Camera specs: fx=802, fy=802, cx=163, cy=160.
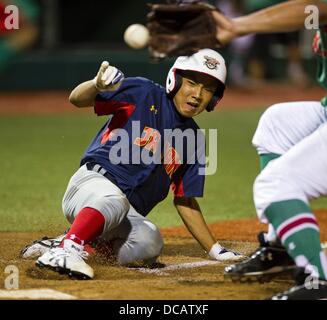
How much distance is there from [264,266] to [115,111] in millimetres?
1476

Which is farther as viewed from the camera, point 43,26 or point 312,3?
point 43,26

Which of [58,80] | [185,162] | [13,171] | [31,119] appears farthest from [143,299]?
[58,80]

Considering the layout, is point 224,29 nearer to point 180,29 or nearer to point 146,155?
point 180,29

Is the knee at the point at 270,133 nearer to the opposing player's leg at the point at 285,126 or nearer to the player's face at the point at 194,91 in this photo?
the opposing player's leg at the point at 285,126

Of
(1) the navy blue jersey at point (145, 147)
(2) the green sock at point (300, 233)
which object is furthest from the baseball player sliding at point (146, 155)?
(2) the green sock at point (300, 233)

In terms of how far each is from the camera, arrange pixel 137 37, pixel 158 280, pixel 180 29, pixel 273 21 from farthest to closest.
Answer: pixel 158 280 → pixel 137 37 → pixel 180 29 → pixel 273 21

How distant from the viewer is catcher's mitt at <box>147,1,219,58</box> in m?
3.63

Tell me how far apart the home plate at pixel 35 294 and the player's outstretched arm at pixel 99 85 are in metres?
1.23

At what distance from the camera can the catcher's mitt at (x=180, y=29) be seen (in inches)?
143

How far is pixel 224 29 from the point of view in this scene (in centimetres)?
362

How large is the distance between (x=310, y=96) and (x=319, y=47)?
13.1 meters

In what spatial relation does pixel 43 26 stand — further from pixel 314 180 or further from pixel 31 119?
pixel 314 180

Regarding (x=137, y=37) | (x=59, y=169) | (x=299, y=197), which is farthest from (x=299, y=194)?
(x=59, y=169)

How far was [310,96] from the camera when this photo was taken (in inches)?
667
